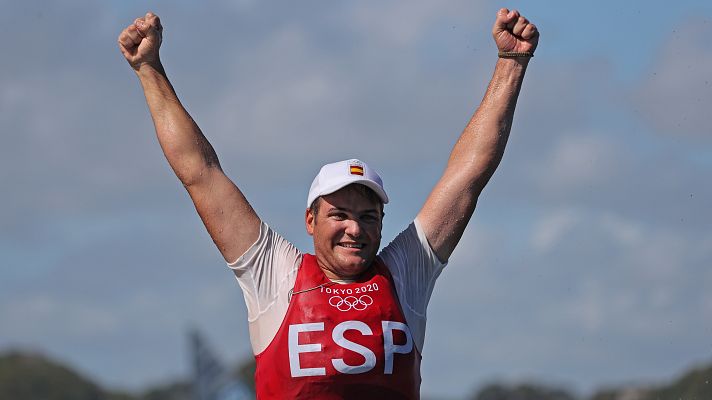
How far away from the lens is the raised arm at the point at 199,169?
11.0 meters

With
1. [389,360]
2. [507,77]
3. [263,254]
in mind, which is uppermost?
A: [507,77]

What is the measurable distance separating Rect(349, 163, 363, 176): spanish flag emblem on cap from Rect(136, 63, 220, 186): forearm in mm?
911

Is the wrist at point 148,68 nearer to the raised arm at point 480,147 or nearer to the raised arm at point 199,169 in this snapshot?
the raised arm at point 199,169

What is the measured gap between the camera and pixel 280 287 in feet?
35.7

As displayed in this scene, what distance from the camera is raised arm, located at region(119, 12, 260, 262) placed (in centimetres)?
1098

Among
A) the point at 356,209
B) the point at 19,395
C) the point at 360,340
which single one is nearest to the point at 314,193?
the point at 356,209

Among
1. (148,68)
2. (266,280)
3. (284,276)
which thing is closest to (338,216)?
(284,276)

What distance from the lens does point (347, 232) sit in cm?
1081

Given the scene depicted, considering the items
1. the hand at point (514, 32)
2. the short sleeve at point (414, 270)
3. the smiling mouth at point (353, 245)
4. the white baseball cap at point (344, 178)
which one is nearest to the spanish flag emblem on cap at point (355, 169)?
the white baseball cap at point (344, 178)

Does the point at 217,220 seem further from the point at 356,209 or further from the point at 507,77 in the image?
the point at 507,77

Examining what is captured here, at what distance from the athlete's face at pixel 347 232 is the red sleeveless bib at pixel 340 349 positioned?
0.48 feet

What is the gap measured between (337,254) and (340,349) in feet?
2.17

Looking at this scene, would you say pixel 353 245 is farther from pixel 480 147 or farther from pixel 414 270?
pixel 480 147

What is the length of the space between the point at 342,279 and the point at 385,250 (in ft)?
1.72
